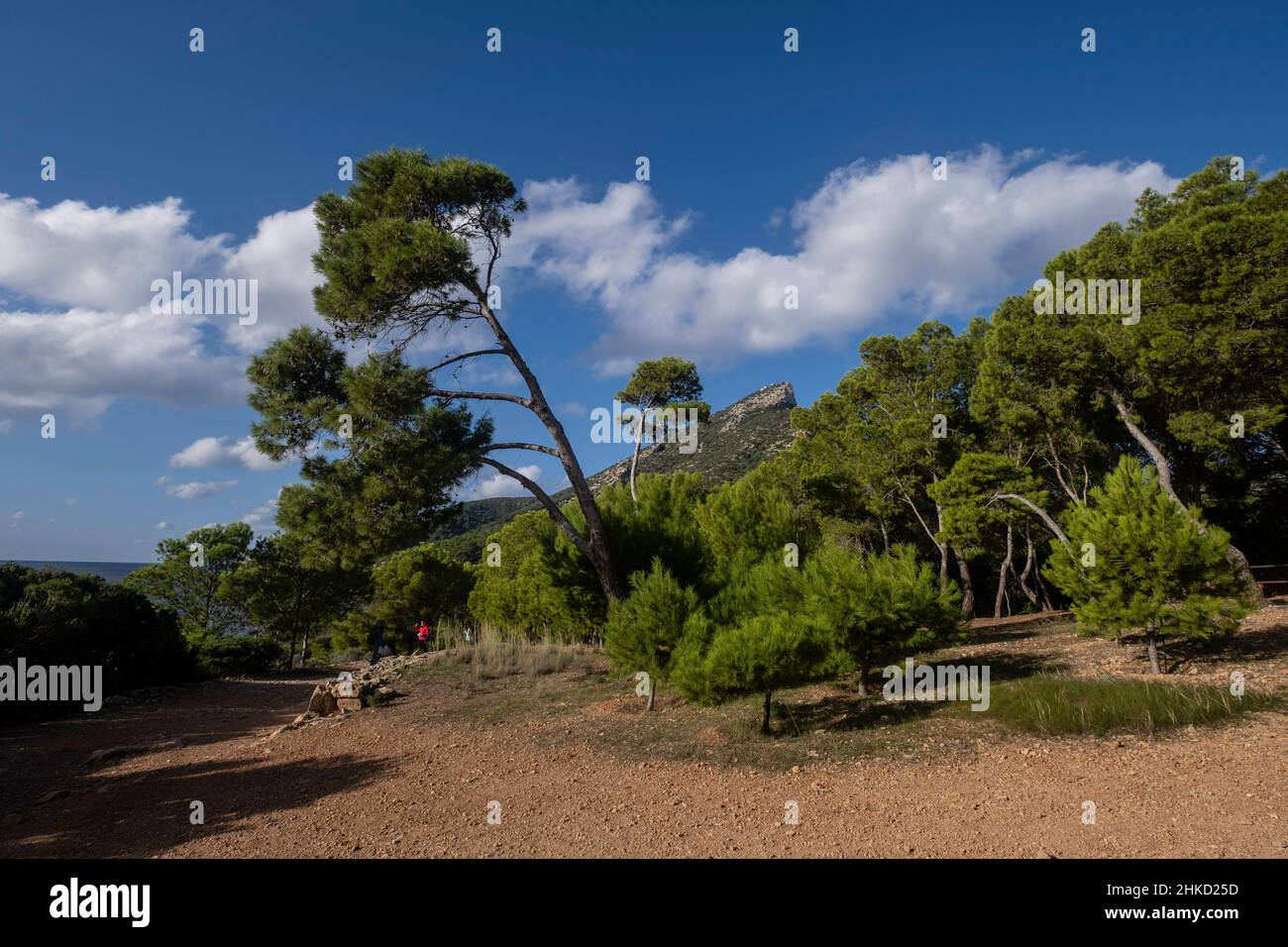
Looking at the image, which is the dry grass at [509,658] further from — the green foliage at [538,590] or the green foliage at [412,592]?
the green foliage at [412,592]

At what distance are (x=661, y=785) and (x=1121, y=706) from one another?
563 cm

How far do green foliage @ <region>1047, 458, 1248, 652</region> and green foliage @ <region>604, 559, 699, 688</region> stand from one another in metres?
6.05

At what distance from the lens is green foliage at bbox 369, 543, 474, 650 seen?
3288 centimetres

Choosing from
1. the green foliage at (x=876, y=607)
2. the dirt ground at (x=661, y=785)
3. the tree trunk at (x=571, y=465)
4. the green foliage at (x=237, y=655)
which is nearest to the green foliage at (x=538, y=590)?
the tree trunk at (x=571, y=465)

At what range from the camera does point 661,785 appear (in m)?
6.36

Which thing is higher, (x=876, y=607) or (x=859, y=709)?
(x=876, y=607)

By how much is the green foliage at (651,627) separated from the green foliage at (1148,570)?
238 inches

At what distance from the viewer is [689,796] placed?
5949 millimetres

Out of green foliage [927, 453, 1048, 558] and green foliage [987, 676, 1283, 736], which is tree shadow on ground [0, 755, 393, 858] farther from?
green foliage [927, 453, 1048, 558]

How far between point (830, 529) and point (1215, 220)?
1514 centimetres

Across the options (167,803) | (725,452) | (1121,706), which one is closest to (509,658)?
(167,803)

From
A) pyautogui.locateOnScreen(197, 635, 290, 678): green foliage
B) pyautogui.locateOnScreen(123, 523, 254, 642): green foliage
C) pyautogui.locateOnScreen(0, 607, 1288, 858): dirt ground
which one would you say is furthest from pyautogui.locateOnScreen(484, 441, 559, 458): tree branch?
pyautogui.locateOnScreen(123, 523, 254, 642): green foliage

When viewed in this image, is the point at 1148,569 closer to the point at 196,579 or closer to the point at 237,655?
the point at 237,655
